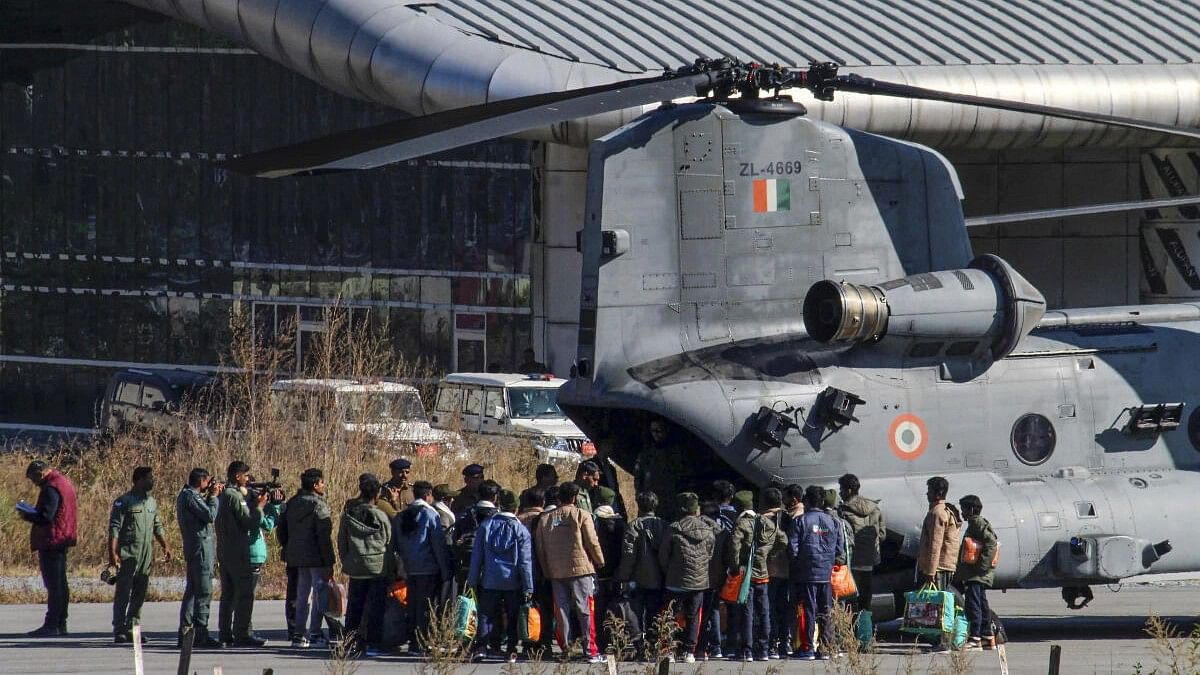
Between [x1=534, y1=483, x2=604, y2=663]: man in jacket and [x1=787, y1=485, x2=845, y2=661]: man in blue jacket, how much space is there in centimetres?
166

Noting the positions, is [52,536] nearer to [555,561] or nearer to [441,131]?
[555,561]

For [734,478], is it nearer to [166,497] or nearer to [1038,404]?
[1038,404]

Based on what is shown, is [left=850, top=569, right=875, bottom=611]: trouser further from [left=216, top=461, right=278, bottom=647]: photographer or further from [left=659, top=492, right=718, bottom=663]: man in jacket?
[left=216, top=461, right=278, bottom=647]: photographer

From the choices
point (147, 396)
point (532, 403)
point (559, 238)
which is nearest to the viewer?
point (532, 403)

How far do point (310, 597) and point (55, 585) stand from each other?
2.58 meters

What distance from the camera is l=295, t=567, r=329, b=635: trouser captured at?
15.3 m

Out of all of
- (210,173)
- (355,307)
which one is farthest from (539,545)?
(210,173)

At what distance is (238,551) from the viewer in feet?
50.1

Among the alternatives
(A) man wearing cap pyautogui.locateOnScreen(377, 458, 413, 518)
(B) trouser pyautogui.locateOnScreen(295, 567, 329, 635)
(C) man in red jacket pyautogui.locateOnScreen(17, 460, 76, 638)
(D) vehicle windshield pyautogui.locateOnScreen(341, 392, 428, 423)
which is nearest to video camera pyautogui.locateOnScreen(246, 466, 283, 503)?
(B) trouser pyautogui.locateOnScreen(295, 567, 329, 635)

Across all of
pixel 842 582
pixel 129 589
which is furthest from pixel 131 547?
pixel 842 582

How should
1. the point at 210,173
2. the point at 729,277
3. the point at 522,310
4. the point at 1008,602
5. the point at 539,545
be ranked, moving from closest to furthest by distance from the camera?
the point at 539,545 < the point at 729,277 < the point at 1008,602 < the point at 522,310 < the point at 210,173

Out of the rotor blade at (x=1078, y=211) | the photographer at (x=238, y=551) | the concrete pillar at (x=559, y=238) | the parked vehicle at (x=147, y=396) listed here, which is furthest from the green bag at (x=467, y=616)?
the concrete pillar at (x=559, y=238)

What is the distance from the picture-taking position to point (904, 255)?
16016 mm

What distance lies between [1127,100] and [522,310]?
1222 cm
